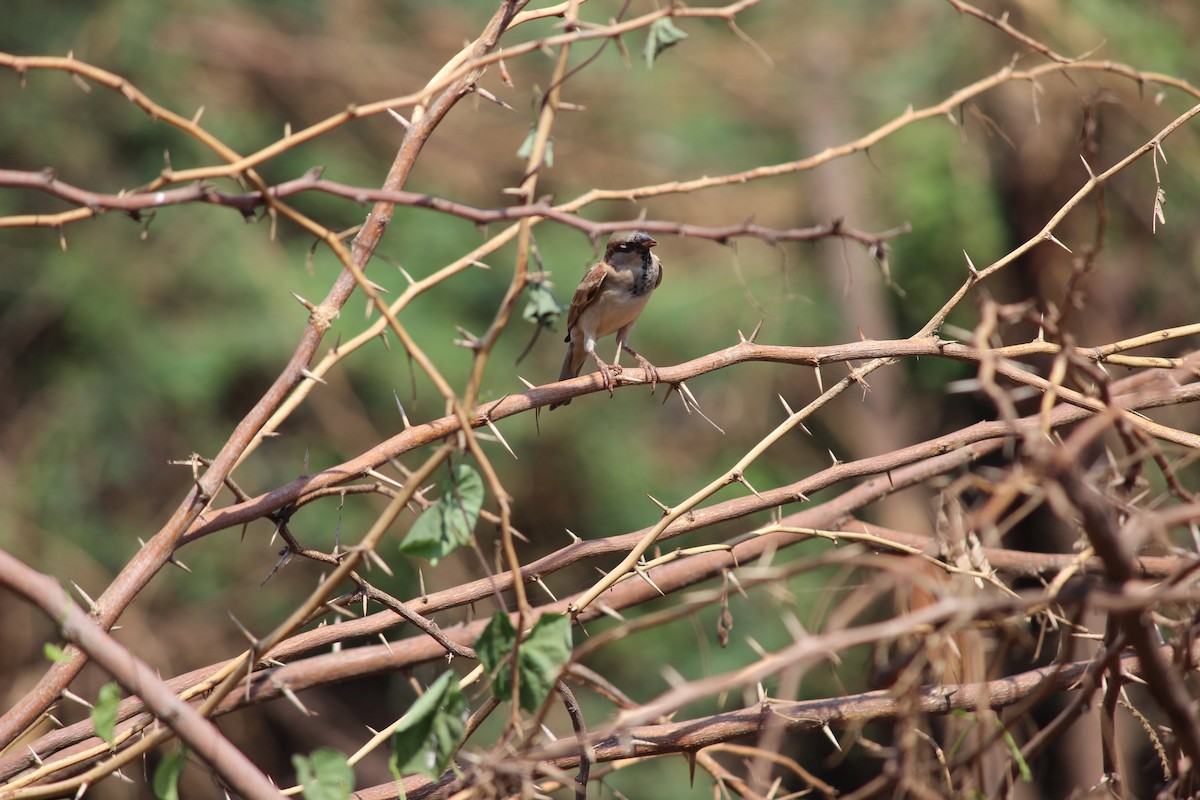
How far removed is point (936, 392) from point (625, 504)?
123 inches

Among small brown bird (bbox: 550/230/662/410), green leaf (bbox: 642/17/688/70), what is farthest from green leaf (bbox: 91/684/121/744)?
small brown bird (bbox: 550/230/662/410)

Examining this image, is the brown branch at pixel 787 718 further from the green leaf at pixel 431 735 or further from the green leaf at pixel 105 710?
the green leaf at pixel 105 710

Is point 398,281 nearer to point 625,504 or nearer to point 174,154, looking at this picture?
point 174,154

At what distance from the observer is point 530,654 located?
1962mm

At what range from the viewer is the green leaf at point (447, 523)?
2.02 meters

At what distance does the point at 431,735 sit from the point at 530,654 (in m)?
0.25

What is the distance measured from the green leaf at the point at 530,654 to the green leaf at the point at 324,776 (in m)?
0.32

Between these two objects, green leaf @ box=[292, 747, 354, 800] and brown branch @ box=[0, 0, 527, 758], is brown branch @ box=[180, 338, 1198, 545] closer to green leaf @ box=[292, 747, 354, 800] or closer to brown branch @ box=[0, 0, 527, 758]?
brown branch @ box=[0, 0, 527, 758]

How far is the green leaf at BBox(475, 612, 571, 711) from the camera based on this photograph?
1941mm

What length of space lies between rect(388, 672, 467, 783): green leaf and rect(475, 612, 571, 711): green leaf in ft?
0.27

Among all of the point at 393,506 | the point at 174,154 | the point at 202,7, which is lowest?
the point at 393,506

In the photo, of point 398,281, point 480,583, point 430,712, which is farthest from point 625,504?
point 430,712

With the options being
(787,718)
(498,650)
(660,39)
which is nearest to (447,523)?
(498,650)

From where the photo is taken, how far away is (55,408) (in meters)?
8.07
